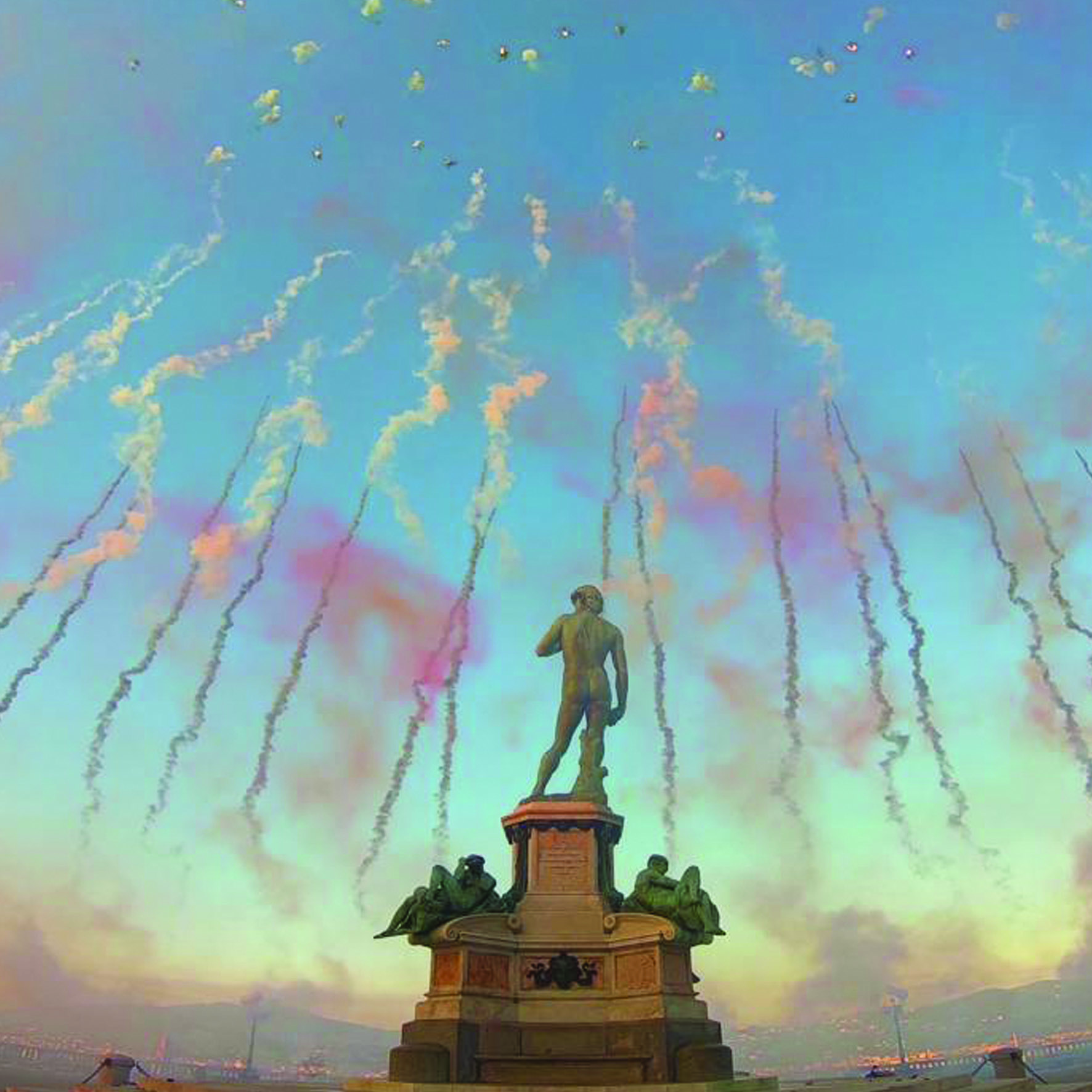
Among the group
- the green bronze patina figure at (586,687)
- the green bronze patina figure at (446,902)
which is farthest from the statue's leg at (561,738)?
the green bronze patina figure at (446,902)

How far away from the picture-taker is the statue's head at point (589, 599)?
27.6m

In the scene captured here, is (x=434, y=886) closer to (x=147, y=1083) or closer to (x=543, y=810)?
(x=543, y=810)

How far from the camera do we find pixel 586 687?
84.5ft

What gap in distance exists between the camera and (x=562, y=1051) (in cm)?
1977

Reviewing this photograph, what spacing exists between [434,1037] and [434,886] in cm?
326

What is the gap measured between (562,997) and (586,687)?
326 inches

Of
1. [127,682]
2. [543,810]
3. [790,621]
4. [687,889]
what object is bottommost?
[687,889]

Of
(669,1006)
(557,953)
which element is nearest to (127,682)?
(557,953)

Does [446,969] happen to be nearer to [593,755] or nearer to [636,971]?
[636,971]

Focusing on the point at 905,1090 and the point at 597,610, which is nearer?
the point at 905,1090

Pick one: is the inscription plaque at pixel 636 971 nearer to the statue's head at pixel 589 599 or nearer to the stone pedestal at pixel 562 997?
the stone pedestal at pixel 562 997

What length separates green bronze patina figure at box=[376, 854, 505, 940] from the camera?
2102cm

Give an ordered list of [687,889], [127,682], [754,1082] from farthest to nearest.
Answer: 1. [127,682]
2. [687,889]
3. [754,1082]

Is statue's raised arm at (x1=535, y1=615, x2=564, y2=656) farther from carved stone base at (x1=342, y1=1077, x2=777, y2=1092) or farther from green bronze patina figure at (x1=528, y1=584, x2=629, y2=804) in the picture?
carved stone base at (x1=342, y1=1077, x2=777, y2=1092)
